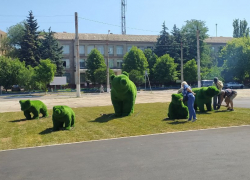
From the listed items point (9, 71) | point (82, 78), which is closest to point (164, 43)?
point (82, 78)

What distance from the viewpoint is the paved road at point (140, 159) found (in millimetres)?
5234

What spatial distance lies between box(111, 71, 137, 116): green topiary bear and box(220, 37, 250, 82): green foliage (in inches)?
1921

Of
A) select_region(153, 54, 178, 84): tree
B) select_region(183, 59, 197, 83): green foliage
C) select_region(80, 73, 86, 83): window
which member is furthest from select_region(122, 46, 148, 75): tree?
select_region(80, 73, 86, 83): window

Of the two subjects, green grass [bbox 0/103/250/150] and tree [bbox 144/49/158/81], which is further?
tree [bbox 144/49/158/81]

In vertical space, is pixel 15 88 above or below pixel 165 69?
below

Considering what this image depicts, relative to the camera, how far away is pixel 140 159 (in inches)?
244

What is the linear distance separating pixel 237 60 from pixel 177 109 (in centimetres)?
4953

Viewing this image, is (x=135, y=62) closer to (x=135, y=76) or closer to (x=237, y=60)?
(x=135, y=76)

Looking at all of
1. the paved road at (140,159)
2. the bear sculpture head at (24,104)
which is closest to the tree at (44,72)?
the bear sculpture head at (24,104)

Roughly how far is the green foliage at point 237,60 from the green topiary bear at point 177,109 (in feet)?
162

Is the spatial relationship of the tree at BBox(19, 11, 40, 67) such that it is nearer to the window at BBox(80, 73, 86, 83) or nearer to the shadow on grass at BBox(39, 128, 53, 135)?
the window at BBox(80, 73, 86, 83)

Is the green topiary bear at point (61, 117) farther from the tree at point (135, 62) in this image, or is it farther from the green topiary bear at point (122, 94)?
the tree at point (135, 62)

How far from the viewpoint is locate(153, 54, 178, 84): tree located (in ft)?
→ 195

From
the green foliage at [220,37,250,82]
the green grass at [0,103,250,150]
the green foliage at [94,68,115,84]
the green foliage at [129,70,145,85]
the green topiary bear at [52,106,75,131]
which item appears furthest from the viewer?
the green foliage at [129,70,145,85]
